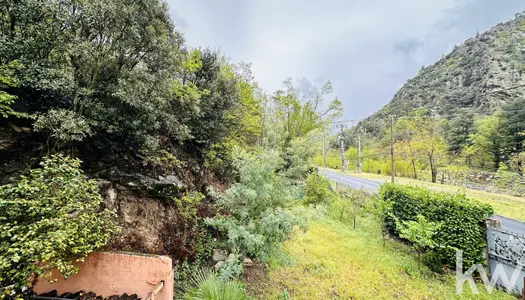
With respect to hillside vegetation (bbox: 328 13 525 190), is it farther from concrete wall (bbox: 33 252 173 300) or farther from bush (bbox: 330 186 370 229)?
concrete wall (bbox: 33 252 173 300)

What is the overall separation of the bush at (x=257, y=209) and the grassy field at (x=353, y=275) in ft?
3.23

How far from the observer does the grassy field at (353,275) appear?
4.80 metres

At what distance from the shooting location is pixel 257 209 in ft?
16.0

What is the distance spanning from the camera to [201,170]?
26.3ft

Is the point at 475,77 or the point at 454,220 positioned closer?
the point at 454,220

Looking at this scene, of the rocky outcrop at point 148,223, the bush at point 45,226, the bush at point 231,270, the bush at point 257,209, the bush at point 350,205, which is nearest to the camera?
the bush at point 45,226

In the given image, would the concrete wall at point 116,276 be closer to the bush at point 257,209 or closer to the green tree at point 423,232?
the bush at point 257,209

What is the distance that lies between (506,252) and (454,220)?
105 cm

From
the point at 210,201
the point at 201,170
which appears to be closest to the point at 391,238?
the point at 210,201

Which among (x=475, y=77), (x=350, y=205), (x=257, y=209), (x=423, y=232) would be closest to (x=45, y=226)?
(x=257, y=209)

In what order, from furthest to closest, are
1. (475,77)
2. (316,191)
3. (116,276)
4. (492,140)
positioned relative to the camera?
(475,77)
(492,140)
(316,191)
(116,276)

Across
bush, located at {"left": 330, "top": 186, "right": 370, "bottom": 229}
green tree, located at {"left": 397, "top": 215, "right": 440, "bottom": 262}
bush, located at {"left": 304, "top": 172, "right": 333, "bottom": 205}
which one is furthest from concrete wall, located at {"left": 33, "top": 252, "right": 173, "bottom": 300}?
bush, located at {"left": 330, "top": 186, "right": 370, "bottom": 229}

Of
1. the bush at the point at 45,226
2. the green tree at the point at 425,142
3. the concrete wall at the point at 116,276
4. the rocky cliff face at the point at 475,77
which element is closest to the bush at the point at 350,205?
the concrete wall at the point at 116,276

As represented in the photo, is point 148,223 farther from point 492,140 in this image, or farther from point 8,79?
point 492,140
